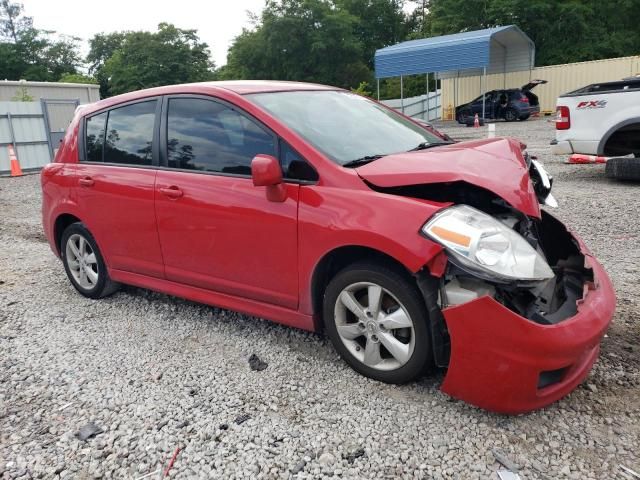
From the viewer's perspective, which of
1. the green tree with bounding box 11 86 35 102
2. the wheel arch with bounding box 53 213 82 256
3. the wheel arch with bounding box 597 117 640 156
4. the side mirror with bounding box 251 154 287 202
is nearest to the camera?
the side mirror with bounding box 251 154 287 202

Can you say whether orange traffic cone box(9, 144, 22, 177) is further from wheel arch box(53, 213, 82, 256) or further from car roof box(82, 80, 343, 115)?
car roof box(82, 80, 343, 115)

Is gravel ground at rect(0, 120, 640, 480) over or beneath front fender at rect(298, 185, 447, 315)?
beneath

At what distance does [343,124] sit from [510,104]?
2233 cm

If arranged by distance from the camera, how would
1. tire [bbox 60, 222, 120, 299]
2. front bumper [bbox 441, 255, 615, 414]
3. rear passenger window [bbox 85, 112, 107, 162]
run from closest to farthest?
front bumper [bbox 441, 255, 615, 414], rear passenger window [bbox 85, 112, 107, 162], tire [bbox 60, 222, 120, 299]

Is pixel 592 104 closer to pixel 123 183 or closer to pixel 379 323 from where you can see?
pixel 379 323

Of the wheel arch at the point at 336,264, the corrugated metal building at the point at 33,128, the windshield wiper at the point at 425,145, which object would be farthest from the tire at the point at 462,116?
the wheel arch at the point at 336,264

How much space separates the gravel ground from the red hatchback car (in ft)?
0.62

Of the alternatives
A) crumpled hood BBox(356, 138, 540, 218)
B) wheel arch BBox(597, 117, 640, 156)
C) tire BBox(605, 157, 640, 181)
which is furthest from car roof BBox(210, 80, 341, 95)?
tire BBox(605, 157, 640, 181)

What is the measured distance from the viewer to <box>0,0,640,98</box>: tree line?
3250cm

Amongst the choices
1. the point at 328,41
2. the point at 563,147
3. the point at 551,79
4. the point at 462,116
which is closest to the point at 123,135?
the point at 563,147

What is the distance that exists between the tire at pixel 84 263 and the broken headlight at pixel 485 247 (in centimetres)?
298

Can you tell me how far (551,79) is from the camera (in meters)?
27.0

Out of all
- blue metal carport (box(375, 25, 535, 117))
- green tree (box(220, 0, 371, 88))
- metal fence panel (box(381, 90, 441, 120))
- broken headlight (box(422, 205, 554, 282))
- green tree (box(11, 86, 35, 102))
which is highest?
green tree (box(220, 0, 371, 88))

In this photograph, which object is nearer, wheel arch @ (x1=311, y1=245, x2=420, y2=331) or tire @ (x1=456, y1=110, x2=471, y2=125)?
wheel arch @ (x1=311, y1=245, x2=420, y2=331)
